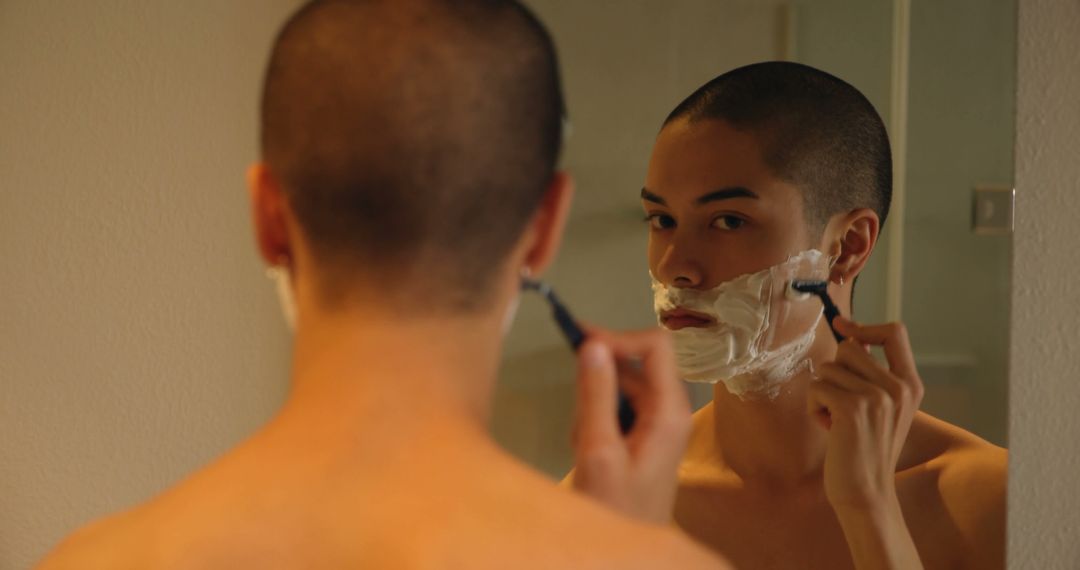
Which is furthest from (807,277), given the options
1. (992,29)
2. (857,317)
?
(992,29)

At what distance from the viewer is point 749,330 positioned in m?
0.88

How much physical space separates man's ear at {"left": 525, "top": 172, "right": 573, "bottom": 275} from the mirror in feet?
0.11

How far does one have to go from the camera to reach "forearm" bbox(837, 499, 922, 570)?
37.1 inches

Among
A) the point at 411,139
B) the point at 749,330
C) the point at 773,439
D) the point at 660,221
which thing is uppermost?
the point at 411,139

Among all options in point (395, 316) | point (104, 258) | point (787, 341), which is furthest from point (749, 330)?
point (104, 258)

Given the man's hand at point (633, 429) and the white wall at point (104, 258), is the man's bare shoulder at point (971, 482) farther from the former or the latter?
the white wall at point (104, 258)

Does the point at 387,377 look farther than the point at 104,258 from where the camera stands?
No

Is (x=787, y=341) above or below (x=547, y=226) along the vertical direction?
below

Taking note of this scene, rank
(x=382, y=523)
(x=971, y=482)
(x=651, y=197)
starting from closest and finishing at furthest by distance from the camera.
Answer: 1. (x=382, y=523)
2. (x=651, y=197)
3. (x=971, y=482)

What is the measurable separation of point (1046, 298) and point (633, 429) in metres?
0.70

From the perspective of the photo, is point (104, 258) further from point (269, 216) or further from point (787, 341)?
point (787, 341)

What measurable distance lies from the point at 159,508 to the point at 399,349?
16cm

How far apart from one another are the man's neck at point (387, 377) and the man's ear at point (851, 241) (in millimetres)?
432

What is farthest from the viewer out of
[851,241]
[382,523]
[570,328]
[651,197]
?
[851,241]
